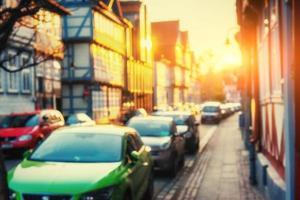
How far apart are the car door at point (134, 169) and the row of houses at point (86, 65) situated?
1078cm

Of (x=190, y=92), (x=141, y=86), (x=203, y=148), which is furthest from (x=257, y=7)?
(x=190, y=92)

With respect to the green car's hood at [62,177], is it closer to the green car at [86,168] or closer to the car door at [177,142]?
the green car at [86,168]

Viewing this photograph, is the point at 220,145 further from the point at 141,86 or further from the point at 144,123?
the point at 141,86

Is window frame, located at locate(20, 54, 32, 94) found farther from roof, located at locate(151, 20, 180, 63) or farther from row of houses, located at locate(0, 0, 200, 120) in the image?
roof, located at locate(151, 20, 180, 63)

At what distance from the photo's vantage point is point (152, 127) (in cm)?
1814

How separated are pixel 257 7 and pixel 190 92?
319ft

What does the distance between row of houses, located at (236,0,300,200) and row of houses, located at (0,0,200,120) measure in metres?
7.66

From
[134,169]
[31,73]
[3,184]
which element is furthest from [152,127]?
[31,73]

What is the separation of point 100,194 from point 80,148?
5.68ft

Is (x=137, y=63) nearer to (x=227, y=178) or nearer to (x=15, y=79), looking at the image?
(x=15, y=79)

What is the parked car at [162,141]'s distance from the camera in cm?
1621

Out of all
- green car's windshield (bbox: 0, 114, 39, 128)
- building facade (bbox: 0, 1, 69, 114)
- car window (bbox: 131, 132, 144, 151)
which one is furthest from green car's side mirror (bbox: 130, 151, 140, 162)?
building facade (bbox: 0, 1, 69, 114)

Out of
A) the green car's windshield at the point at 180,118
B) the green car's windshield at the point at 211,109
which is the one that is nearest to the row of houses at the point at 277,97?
the green car's windshield at the point at 180,118

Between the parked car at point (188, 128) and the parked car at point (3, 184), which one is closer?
the parked car at point (3, 184)
